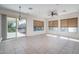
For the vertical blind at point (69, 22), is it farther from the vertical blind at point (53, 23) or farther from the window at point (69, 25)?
the vertical blind at point (53, 23)

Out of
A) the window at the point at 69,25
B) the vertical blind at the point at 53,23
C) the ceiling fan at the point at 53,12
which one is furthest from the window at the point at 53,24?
the ceiling fan at the point at 53,12

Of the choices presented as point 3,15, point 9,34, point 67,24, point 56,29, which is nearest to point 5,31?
point 9,34

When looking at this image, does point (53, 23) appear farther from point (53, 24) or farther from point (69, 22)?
point (69, 22)

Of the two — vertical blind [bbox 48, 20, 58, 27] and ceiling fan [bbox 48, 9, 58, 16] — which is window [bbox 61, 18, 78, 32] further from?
ceiling fan [bbox 48, 9, 58, 16]

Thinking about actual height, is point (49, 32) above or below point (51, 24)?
below

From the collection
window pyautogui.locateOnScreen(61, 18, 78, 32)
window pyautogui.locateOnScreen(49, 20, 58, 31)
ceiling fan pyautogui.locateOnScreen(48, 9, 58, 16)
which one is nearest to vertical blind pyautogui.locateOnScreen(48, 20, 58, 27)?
window pyautogui.locateOnScreen(49, 20, 58, 31)

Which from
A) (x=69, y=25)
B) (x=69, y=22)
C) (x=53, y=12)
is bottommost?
(x=69, y=25)

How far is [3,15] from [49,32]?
3.07 metres

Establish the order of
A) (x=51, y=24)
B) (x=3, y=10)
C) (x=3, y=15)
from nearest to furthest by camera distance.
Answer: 1. (x=51, y=24)
2. (x=3, y=10)
3. (x=3, y=15)

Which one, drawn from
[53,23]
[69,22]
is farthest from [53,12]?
[69,22]

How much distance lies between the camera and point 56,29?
489 cm

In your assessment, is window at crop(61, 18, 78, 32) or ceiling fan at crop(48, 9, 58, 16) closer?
window at crop(61, 18, 78, 32)

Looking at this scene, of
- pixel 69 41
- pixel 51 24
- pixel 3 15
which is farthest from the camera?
pixel 3 15

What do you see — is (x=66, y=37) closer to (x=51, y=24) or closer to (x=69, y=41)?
(x=69, y=41)
